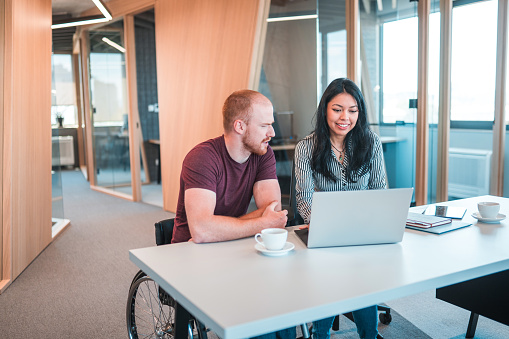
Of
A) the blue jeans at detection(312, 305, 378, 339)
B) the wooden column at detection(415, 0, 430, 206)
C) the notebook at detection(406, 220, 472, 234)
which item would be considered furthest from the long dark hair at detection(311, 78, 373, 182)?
the wooden column at detection(415, 0, 430, 206)

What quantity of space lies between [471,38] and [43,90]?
3884 mm

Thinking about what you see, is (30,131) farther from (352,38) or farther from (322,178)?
(352,38)

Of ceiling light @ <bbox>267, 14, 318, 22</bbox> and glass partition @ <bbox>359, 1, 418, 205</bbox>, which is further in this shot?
ceiling light @ <bbox>267, 14, 318, 22</bbox>

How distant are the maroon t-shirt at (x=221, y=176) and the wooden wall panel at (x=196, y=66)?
2750mm

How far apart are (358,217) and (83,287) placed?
2626mm

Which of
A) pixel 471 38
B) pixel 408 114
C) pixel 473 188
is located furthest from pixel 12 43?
pixel 473 188

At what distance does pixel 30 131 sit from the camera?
164 inches

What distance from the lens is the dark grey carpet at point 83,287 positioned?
2885 mm

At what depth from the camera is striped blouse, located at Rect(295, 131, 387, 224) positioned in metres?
2.43

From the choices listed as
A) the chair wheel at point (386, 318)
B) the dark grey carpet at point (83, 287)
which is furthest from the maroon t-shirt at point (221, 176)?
the chair wheel at point (386, 318)

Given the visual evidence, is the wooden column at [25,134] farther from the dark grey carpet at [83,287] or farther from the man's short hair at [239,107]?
the man's short hair at [239,107]

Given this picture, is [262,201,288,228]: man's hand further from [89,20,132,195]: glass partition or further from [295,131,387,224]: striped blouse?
[89,20,132,195]: glass partition

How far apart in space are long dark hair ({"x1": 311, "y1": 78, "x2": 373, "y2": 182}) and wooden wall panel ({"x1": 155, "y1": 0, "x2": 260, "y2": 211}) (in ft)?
7.97

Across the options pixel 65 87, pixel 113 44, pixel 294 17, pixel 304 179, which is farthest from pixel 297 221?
pixel 65 87
